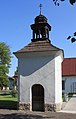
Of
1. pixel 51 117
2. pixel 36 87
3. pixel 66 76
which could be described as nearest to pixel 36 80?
pixel 36 87

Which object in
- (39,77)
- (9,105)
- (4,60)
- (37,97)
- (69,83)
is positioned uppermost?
(4,60)

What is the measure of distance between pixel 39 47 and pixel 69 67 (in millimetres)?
23545

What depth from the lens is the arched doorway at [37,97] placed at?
17.0 m

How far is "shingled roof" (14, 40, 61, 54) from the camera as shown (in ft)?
55.3

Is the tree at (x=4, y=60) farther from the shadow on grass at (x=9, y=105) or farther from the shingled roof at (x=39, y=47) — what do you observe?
the shingled roof at (x=39, y=47)

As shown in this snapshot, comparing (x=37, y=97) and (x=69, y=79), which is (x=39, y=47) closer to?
(x=37, y=97)

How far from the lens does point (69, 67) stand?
40188 mm

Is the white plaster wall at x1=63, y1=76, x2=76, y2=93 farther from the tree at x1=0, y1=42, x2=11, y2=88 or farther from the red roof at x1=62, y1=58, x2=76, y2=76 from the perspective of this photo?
the tree at x1=0, y1=42, x2=11, y2=88

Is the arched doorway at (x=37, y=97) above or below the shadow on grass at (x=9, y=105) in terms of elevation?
above

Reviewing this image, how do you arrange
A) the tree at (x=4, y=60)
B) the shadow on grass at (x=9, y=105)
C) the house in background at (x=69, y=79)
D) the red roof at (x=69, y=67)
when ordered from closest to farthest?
the shadow on grass at (x=9, y=105), the house in background at (x=69, y=79), the red roof at (x=69, y=67), the tree at (x=4, y=60)

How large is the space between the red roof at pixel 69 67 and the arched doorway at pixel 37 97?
22021 millimetres

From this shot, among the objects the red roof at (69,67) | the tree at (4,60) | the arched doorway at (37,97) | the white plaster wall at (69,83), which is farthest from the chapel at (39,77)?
the tree at (4,60)

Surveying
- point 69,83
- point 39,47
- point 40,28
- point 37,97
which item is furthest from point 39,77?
point 69,83

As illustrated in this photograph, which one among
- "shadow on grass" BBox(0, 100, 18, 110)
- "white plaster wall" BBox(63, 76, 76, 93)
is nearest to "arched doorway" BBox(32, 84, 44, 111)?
"shadow on grass" BBox(0, 100, 18, 110)
